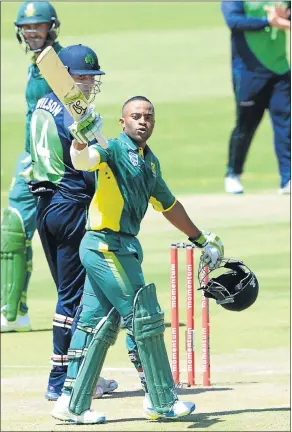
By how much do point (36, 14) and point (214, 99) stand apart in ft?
37.9

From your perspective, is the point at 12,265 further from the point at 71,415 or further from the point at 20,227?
the point at 71,415

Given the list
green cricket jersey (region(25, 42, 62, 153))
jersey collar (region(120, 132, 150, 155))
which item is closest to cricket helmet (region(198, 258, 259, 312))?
jersey collar (region(120, 132, 150, 155))

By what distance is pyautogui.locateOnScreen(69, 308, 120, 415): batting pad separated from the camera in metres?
8.55

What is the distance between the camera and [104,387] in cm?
962

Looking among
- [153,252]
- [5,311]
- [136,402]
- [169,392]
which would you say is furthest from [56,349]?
[153,252]

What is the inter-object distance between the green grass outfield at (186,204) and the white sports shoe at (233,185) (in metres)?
0.13

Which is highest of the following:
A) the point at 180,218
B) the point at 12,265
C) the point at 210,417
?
the point at 180,218

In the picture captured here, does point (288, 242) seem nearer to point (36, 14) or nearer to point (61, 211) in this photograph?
point (36, 14)

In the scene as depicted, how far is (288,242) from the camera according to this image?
15.1m

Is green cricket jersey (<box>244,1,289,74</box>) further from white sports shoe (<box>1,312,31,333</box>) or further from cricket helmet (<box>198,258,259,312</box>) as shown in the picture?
cricket helmet (<box>198,258,259,312</box>)

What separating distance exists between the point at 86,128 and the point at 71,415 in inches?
63.7

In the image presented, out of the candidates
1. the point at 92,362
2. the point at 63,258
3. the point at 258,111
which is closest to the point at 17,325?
the point at 63,258

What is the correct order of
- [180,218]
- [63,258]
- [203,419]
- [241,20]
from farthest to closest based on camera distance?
1. [241,20]
2. [63,258]
3. [180,218]
4. [203,419]

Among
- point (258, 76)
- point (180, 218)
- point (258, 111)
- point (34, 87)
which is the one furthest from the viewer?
point (258, 111)
